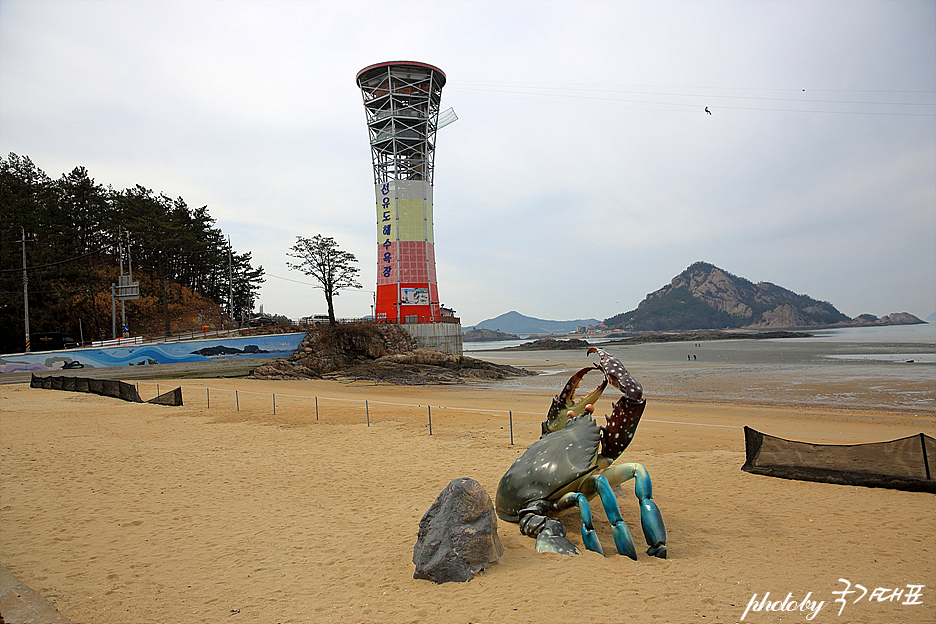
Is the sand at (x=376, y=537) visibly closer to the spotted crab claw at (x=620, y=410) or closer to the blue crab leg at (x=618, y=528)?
the blue crab leg at (x=618, y=528)

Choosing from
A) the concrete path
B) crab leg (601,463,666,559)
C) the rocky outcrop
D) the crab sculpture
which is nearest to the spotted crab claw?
the crab sculpture

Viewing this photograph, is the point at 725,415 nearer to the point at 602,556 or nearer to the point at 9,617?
the point at 602,556

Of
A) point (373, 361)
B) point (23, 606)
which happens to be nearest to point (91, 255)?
point (373, 361)

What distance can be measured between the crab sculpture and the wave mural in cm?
3658

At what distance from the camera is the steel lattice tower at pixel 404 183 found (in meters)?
45.8

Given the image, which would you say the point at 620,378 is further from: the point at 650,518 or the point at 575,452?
the point at 650,518

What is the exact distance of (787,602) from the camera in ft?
14.6

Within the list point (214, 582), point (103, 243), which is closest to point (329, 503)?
point (214, 582)

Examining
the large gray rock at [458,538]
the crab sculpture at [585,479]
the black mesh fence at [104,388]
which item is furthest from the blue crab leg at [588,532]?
the black mesh fence at [104,388]

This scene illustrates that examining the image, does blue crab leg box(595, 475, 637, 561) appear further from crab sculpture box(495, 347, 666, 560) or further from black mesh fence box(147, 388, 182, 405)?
black mesh fence box(147, 388, 182, 405)

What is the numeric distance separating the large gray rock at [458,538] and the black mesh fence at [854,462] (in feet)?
21.2

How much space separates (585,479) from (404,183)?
140ft

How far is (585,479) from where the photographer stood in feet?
Answer: 19.9

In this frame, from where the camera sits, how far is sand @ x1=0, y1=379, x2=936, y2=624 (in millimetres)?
4602
